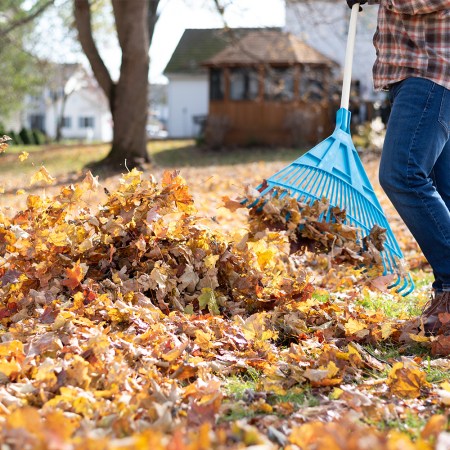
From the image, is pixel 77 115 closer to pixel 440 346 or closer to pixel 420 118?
pixel 420 118

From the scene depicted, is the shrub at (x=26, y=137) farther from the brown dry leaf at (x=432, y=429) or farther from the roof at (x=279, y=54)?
the brown dry leaf at (x=432, y=429)

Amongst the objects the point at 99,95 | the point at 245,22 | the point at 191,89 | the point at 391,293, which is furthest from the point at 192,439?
→ the point at 99,95

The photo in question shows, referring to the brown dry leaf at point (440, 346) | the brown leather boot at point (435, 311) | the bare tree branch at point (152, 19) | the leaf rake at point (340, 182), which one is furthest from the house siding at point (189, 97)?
the brown dry leaf at point (440, 346)

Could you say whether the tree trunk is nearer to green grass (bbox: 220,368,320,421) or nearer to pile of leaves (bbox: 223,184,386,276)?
pile of leaves (bbox: 223,184,386,276)

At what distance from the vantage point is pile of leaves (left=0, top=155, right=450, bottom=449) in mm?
2053

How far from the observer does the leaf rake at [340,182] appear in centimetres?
373

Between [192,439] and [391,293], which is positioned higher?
[192,439]

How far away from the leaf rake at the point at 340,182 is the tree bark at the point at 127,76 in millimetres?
10341

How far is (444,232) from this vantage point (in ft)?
10.2

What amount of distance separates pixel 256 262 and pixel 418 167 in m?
1.08

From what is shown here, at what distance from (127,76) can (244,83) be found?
11870mm

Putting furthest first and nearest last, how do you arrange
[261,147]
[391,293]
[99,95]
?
[99,95] → [261,147] → [391,293]

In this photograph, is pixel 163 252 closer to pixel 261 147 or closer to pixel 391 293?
pixel 391 293

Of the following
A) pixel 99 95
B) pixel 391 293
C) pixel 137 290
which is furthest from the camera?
pixel 99 95
